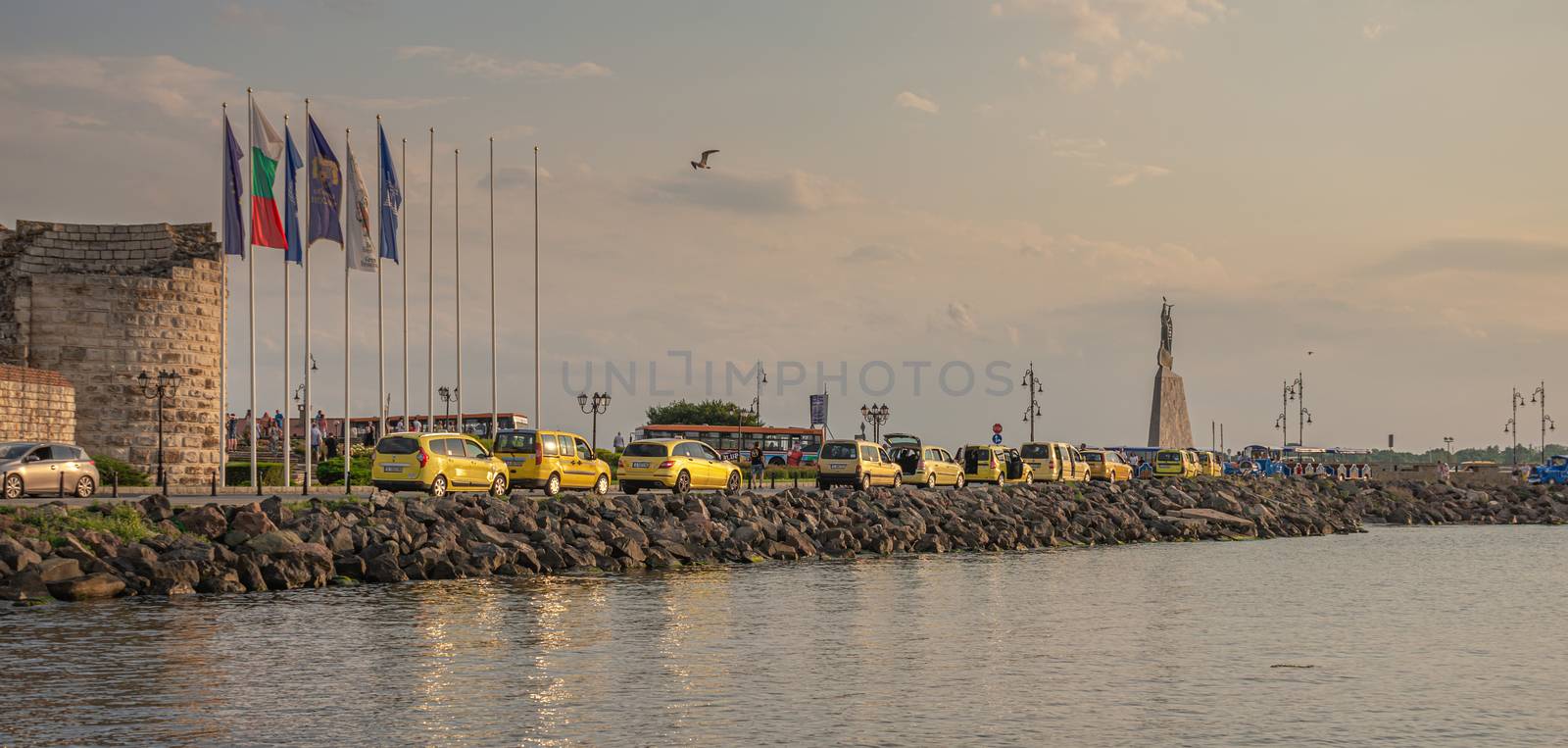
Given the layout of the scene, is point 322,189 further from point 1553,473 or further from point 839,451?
point 1553,473

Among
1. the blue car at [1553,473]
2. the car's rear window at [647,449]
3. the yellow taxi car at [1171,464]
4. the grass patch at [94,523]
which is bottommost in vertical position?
the blue car at [1553,473]

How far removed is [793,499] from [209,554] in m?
20.1

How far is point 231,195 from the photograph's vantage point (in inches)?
1708

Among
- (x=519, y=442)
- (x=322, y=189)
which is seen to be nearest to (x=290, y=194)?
(x=322, y=189)

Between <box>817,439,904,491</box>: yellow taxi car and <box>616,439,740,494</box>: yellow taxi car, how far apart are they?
710 cm

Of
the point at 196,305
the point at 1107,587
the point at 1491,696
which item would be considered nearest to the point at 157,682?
the point at 1491,696

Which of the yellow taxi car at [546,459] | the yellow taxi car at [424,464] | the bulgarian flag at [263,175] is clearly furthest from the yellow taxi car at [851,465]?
the bulgarian flag at [263,175]

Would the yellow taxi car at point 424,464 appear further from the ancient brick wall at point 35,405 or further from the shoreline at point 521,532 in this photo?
the ancient brick wall at point 35,405

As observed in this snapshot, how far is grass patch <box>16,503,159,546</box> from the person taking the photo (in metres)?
27.4

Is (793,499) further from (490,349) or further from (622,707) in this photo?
(622,707)

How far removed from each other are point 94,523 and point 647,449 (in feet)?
59.2

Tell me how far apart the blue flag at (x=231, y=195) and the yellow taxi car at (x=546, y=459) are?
10.2 meters

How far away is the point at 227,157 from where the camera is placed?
4350cm

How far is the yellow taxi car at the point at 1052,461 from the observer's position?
210ft
